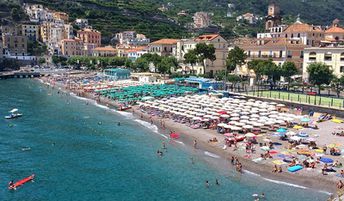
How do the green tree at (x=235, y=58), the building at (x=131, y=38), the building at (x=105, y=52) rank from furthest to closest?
the building at (x=131, y=38)
the building at (x=105, y=52)
the green tree at (x=235, y=58)

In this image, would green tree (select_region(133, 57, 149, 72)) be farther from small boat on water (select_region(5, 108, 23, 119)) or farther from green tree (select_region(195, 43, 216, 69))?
small boat on water (select_region(5, 108, 23, 119))

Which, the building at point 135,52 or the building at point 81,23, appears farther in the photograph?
the building at point 81,23

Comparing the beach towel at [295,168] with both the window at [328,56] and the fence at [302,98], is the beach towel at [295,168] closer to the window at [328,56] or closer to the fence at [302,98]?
the fence at [302,98]

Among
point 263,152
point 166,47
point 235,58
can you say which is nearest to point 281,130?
point 263,152

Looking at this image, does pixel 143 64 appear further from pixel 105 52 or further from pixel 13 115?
pixel 13 115

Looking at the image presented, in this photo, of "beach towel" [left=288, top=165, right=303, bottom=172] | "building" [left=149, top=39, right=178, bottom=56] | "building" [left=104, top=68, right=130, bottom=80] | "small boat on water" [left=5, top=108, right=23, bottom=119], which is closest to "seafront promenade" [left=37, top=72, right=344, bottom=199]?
"beach towel" [left=288, top=165, right=303, bottom=172]

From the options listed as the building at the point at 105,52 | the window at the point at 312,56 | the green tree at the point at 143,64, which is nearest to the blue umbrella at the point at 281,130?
the window at the point at 312,56
